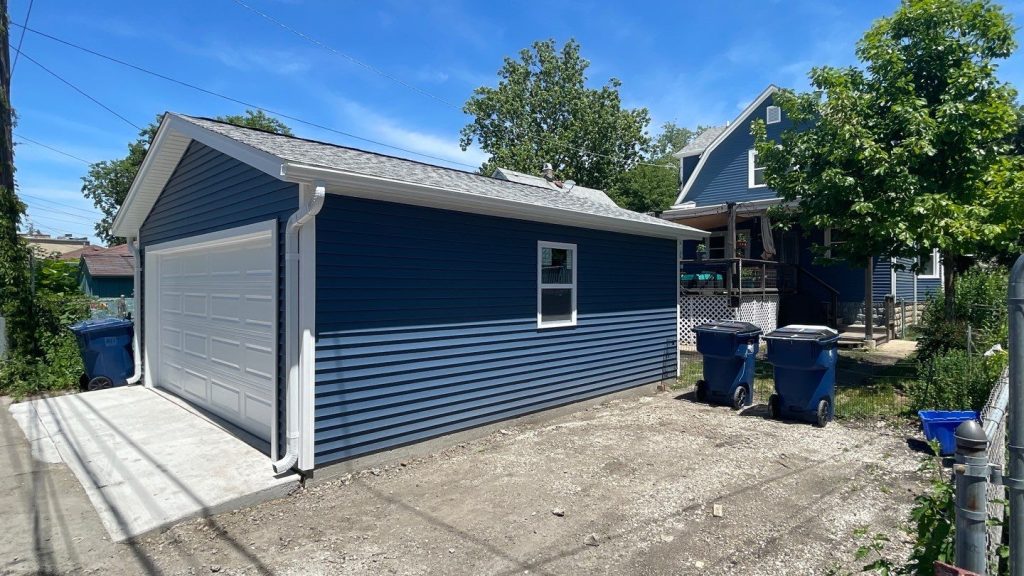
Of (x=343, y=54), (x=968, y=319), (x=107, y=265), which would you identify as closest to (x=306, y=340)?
(x=968, y=319)

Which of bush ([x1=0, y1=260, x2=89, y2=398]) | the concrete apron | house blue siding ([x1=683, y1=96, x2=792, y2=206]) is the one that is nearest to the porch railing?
house blue siding ([x1=683, y1=96, x2=792, y2=206])

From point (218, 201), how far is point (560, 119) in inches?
1081

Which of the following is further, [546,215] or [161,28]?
[161,28]

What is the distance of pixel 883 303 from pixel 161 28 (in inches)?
694

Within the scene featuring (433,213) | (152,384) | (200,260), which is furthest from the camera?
(152,384)

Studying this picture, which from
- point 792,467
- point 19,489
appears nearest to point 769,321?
point 792,467

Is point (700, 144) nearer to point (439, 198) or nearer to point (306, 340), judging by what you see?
point (439, 198)

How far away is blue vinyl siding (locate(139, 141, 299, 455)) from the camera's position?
16.8 feet

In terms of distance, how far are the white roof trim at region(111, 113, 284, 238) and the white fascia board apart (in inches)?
15.0

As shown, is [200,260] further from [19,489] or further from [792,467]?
[792,467]

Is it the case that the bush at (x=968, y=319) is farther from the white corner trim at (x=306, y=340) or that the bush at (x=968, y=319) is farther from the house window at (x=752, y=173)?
the white corner trim at (x=306, y=340)

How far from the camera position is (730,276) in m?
12.5

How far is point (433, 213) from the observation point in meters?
5.80

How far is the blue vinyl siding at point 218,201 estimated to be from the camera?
5.11m
